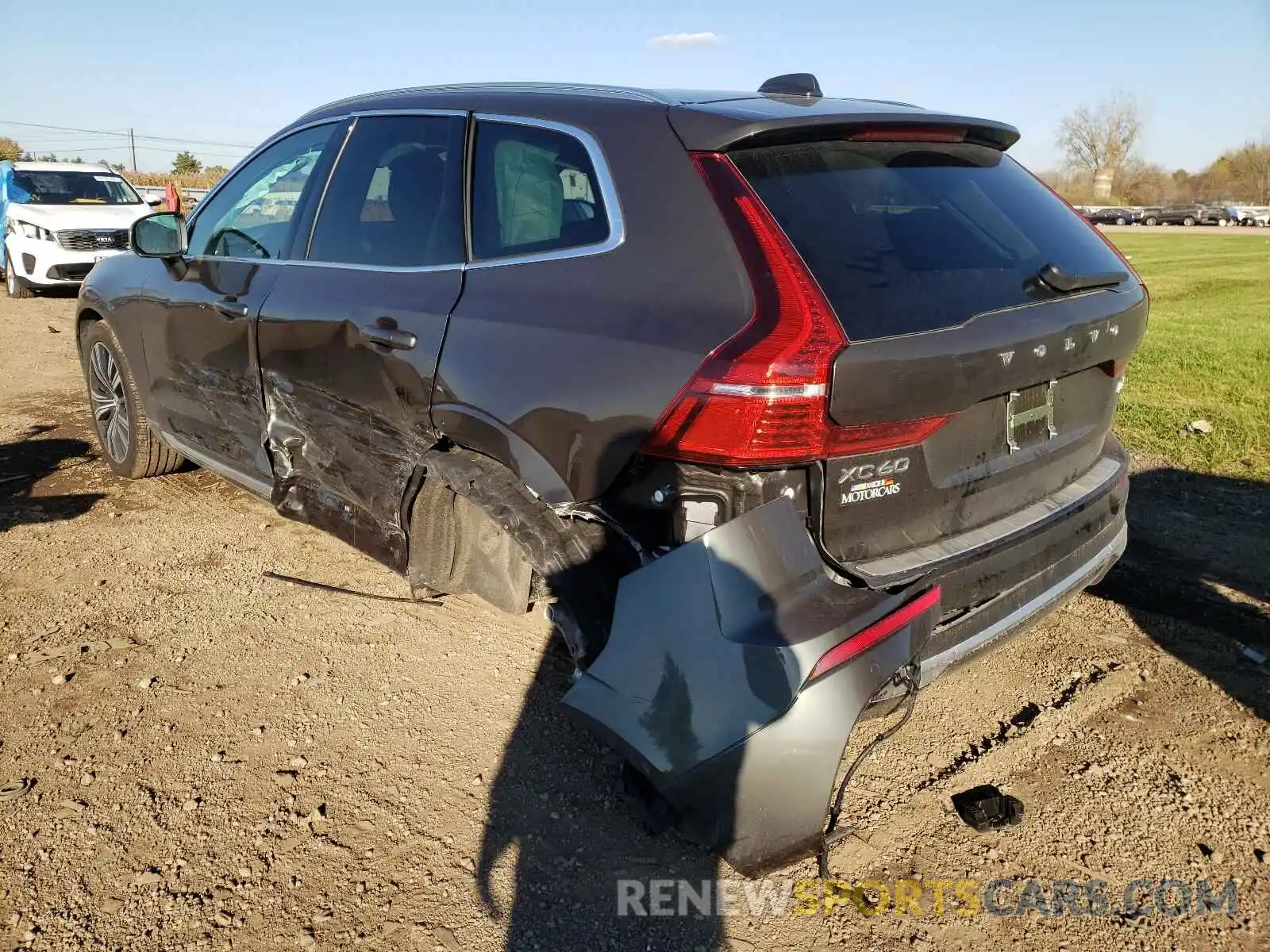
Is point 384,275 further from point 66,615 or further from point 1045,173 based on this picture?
point 1045,173

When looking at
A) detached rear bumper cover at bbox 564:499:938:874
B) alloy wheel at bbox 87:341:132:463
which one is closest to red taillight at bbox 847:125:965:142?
detached rear bumper cover at bbox 564:499:938:874

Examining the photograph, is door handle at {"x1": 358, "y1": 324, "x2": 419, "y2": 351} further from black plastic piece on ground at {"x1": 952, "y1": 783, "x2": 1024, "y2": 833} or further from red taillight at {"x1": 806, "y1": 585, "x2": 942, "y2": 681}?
black plastic piece on ground at {"x1": 952, "y1": 783, "x2": 1024, "y2": 833}

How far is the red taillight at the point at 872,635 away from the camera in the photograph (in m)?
2.11

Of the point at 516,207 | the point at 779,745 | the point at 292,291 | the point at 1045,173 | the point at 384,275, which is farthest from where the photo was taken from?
the point at 1045,173

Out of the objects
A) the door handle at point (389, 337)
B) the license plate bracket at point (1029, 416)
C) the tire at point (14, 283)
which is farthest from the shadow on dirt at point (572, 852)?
the tire at point (14, 283)

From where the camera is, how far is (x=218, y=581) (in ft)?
13.6

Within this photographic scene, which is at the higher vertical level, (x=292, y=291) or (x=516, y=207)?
(x=516, y=207)

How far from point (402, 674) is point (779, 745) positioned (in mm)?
1747

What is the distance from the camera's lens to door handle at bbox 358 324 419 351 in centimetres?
300

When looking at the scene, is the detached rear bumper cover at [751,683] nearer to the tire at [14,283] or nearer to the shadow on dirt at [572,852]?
the shadow on dirt at [572,852]

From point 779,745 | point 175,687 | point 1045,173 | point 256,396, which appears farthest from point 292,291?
point 1045,173

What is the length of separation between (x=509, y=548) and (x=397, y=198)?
128 centimetres

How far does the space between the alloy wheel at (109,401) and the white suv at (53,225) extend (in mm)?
8445

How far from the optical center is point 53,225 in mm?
12734
